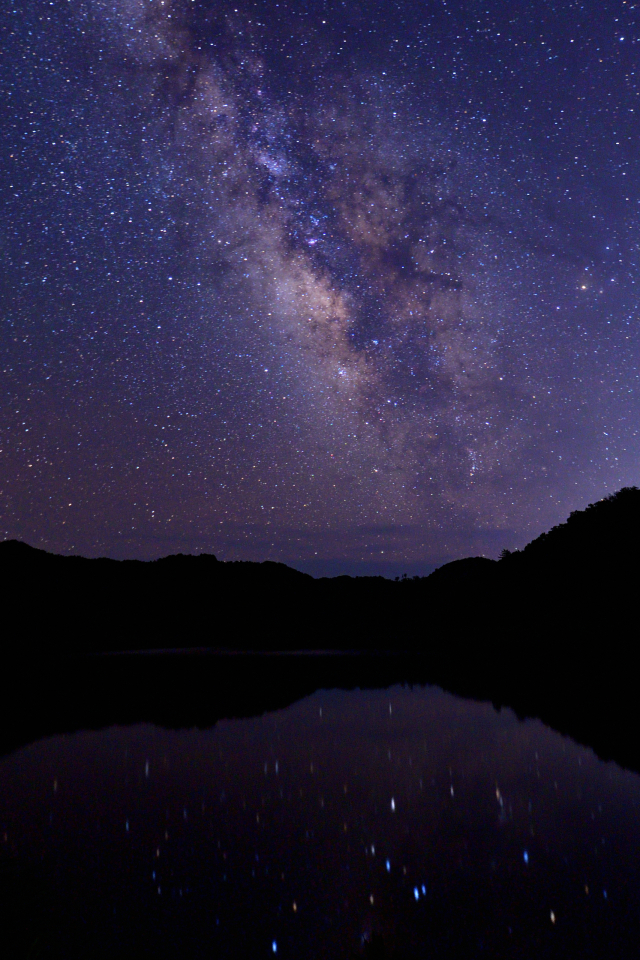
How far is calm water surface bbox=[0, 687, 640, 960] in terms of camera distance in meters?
5.84

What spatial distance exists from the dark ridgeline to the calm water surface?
3300mm

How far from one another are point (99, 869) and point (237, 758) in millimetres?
5900

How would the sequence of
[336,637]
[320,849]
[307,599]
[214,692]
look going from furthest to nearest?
[307,599] < [336,637] < [214,692] < [320,849]

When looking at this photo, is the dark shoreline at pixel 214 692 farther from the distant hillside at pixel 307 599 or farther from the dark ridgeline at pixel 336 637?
the distant hillside at pixel 307 599

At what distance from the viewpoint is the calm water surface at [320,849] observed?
5.84 meters

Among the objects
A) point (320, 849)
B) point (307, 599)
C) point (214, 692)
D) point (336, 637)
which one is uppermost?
point (307, 599)

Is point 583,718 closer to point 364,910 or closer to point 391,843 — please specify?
point 391,843

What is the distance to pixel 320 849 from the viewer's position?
7996 millimetres

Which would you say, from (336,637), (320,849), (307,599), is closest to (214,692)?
(320,849)

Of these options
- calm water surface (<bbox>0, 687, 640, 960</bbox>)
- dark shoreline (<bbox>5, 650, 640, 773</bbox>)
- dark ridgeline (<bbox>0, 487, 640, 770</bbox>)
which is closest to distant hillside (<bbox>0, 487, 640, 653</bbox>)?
dark ridgeline (<bbox>0, 487, 640, 770</bbox>)

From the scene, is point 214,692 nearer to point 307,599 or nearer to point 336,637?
point 336,637

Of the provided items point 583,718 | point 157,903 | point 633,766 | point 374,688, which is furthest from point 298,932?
point 374,688

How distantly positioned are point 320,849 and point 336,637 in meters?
49.3

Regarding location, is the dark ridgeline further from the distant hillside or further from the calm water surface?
the calm water surface
